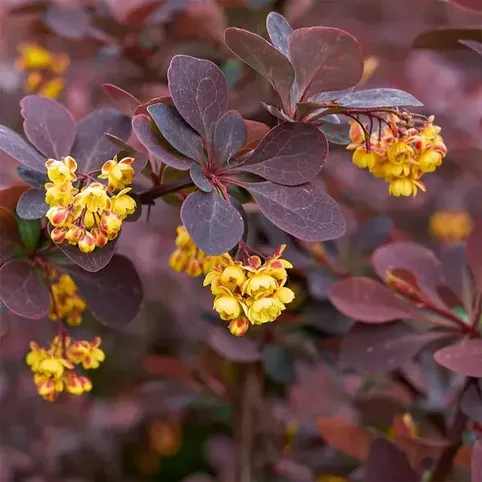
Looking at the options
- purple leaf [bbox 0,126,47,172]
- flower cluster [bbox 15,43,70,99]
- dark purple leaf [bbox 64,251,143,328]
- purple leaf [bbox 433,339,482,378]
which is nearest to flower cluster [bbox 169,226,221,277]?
dark purple leaf [bbox 64,251,143,328]

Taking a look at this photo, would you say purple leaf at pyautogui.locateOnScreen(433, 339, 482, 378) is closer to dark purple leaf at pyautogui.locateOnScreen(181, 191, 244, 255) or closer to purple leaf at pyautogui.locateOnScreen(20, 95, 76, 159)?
dark purple leaf at pyautogui.locateOnScreen(181, 191, 244, 255)

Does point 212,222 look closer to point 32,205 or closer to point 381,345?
point 32,205

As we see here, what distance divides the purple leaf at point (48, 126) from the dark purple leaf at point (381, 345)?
46 cm

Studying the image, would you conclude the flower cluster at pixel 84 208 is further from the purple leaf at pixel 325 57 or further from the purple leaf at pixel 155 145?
the purple leaf at pixel 325 57

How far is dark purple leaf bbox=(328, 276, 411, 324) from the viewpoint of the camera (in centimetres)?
93

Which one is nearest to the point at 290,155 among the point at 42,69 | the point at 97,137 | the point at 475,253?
the point at 97,137

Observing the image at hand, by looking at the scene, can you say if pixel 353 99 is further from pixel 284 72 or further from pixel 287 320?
pixel 287 320

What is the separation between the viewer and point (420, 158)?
72 cm

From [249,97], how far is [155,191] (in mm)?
620

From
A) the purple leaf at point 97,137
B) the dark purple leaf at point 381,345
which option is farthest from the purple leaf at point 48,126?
the dark purple leaf at point 381,345

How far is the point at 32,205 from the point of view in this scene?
729mm

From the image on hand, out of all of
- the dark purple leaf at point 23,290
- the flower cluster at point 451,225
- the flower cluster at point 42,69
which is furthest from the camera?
the flower cluster at point 451,225

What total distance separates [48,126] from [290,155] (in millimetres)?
326

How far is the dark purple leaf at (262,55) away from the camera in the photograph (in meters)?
0.67
